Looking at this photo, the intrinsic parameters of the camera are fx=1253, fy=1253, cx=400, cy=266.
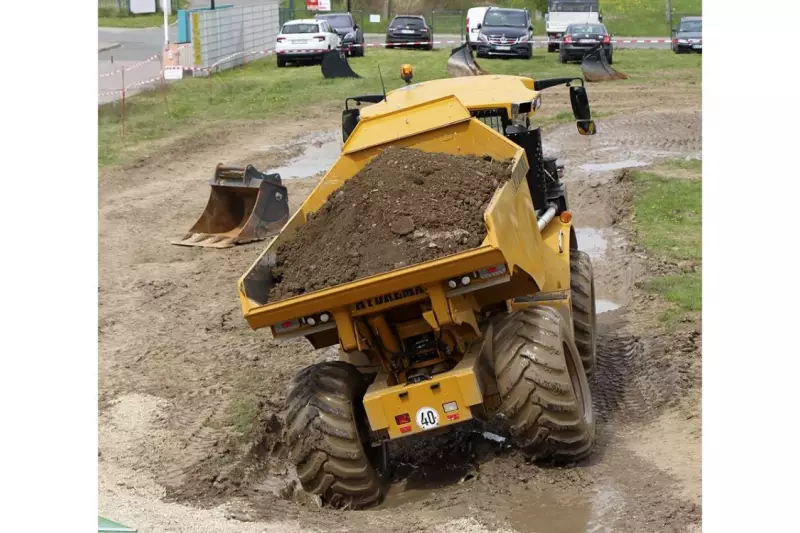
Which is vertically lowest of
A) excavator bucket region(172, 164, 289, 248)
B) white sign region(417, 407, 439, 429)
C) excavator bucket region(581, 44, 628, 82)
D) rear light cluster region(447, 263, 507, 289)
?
white sign region(417, 407, 439, 429)

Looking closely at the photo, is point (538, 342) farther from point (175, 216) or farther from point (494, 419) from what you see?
point (175, 216)

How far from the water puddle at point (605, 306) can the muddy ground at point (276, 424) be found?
0.03 metres

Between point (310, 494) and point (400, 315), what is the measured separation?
4.47 feet

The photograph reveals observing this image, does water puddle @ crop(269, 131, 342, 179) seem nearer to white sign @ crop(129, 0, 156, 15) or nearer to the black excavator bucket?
the black excavator bucket

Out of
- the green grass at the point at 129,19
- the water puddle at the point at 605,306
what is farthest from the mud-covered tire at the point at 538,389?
the green grass at the point at 129,19

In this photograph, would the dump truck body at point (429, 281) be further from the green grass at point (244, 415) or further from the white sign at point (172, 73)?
the white sign at point (172, 73)

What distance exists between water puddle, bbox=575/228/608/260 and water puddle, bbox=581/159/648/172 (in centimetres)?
382

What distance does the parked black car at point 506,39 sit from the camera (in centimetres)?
3728

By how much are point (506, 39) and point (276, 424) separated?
28.8 metres

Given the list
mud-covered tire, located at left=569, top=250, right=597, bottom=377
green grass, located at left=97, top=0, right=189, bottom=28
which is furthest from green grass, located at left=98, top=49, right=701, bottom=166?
green grass, located at left=97, top=0, right=189, bottom=28

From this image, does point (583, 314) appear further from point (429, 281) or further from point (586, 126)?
point (429, 281)

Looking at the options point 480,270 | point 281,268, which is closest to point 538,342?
point 480,270

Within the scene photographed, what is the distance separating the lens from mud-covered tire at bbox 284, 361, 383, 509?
8.20m

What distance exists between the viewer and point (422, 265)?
7664 millimetres
